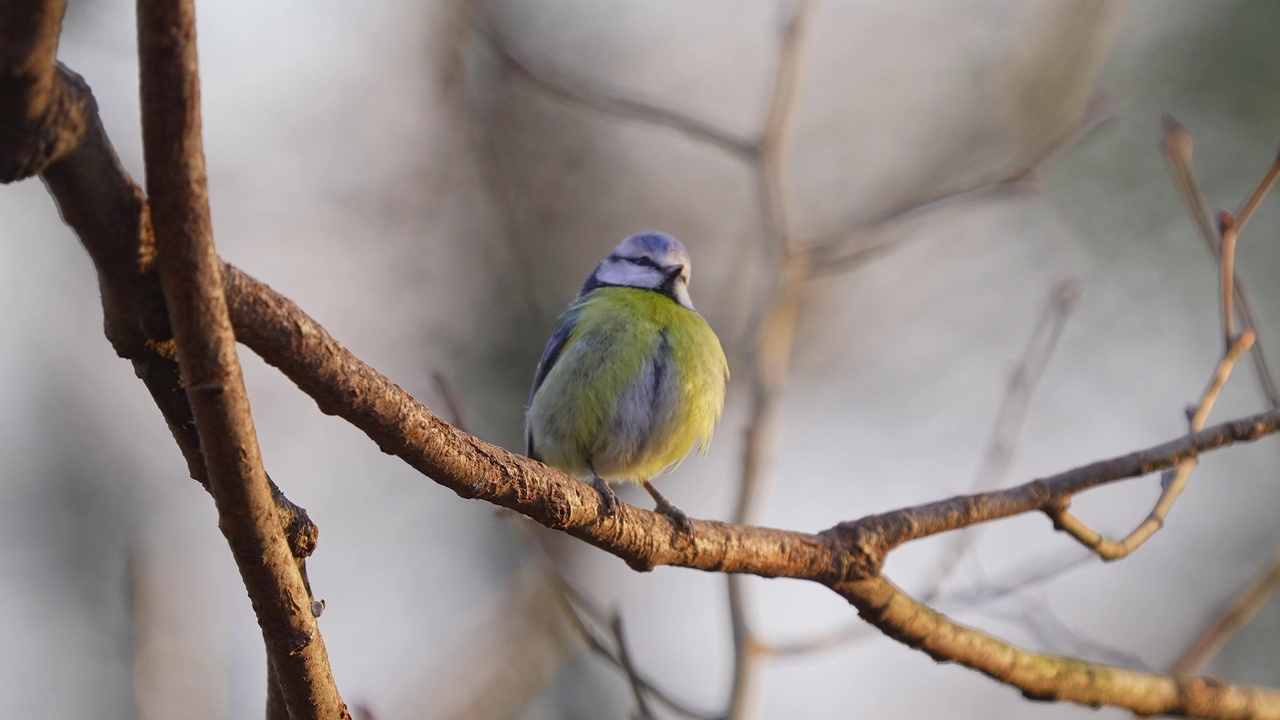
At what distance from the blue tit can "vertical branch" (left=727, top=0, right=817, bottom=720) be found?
0.26 m

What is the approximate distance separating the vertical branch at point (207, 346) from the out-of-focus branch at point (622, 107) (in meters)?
2.93

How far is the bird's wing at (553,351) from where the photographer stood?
11.8ft

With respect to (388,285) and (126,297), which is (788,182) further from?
(388,285)

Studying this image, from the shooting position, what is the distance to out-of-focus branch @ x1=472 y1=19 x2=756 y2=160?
388 centimetres

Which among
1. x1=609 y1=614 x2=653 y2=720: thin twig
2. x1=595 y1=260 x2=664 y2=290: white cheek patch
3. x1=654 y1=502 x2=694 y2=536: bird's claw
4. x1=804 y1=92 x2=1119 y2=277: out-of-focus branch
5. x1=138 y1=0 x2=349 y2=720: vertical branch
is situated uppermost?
x1=804 y1=92 x2=1119 y2=277: out-of-focus branch

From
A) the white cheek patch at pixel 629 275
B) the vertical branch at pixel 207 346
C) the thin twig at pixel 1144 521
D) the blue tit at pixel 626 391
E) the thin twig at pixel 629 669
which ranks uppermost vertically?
the white cheek patch at pixel 629 275

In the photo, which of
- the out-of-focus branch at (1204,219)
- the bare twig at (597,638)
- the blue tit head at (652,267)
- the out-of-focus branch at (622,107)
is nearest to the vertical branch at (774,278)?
the out-of-focus branch at (622,107)

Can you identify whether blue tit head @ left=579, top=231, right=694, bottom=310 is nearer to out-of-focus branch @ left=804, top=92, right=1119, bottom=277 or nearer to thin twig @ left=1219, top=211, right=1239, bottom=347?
out-of-focus branch @ left=804, top=92, right=1119, bottom=277

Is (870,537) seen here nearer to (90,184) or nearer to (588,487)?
(588,487)

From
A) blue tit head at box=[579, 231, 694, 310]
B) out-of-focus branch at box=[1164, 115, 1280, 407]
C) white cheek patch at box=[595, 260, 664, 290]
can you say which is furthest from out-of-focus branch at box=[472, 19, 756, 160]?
out-of-focus branch at box=[1164, 115, 1280, 407]

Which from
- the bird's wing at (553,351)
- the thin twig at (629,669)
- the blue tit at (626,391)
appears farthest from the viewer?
the bird's wing at (553,351)

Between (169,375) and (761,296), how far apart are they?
3.43 m

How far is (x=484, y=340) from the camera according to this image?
775 cm

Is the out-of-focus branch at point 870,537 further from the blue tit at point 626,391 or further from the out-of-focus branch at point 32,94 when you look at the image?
the blue tit at point 626,391
